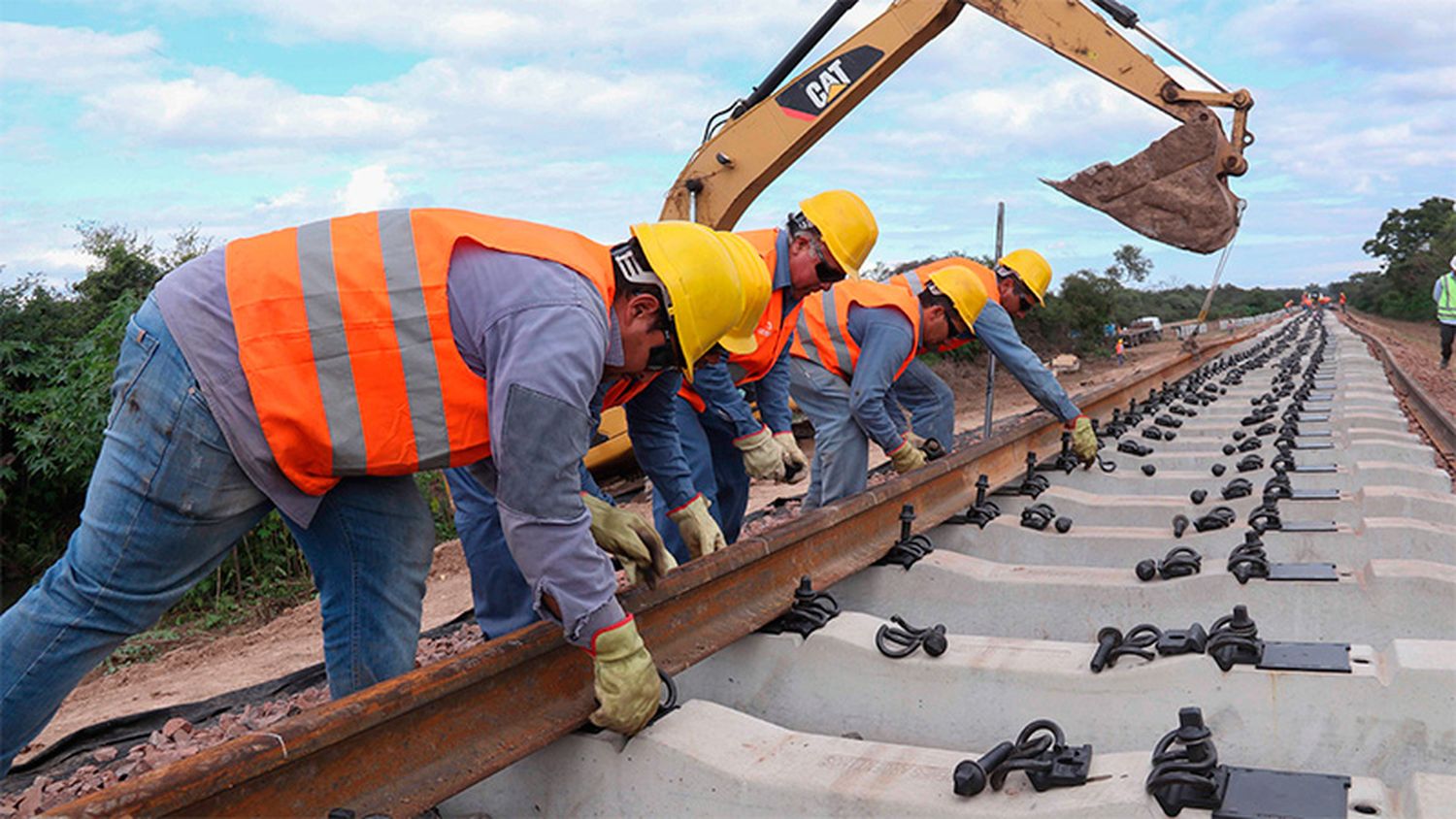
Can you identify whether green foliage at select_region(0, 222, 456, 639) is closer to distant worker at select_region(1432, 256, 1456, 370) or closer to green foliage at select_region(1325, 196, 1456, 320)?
distant worker at select_region(1432, 256, 1456, 370)

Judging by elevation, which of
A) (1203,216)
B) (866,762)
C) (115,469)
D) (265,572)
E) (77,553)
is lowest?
(265,572)

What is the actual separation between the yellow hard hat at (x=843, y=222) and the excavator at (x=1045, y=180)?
3.15m

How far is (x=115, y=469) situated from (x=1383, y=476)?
4.31 meters

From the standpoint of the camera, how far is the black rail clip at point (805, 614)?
275 centimetres

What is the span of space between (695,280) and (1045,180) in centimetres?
557

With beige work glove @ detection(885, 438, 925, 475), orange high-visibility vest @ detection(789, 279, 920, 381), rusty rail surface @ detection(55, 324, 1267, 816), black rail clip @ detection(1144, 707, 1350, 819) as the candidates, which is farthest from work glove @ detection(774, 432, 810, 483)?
black rail clip @ detection(1144, 707, 1350, 819)

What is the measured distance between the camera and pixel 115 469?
2242mm

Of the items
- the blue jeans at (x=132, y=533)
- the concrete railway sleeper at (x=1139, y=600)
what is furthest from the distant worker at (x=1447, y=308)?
the blue jeans at (x=132, y=533)

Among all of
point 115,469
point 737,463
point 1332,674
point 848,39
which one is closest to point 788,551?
point 1332,674

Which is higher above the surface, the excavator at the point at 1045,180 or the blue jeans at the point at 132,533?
the excavator at the point at 1045,180

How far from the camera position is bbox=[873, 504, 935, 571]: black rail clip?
3436mm

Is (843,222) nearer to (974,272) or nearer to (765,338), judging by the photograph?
(765,338)

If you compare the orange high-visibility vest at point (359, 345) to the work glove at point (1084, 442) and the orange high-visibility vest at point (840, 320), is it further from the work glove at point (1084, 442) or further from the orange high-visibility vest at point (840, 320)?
the work glove at point (1084, 442)

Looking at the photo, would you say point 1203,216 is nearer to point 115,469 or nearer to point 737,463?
point 737,463
